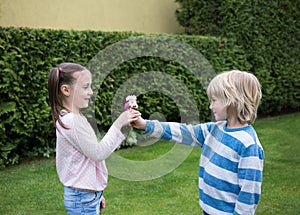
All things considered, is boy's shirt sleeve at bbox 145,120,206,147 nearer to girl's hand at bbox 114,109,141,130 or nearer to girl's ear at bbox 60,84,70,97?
girl's hand at bbox 114,109,141,130

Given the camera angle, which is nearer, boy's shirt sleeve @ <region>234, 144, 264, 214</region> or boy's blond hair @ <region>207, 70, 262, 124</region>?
boy's shirt sleeve @ <region>234, 144, 264, 214</region>

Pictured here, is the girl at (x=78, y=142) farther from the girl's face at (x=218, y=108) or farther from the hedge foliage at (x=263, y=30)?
the hedge foliage at (x=263, y=30)

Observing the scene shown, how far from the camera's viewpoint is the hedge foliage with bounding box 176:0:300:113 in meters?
10.3

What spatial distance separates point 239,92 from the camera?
2277 millimetres

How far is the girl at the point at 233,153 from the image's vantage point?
218 cm

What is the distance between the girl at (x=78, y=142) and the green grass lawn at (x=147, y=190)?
186cm

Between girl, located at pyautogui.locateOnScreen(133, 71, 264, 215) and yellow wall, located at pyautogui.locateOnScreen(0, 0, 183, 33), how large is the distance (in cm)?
562

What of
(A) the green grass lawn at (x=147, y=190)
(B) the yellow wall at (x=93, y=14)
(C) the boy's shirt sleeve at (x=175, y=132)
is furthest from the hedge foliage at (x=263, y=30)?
(C) the boy's shirt sleeve at (x=175, y=132)

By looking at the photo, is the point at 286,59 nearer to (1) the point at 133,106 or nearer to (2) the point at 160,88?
(2) the point at 160,88

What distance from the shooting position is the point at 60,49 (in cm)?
657

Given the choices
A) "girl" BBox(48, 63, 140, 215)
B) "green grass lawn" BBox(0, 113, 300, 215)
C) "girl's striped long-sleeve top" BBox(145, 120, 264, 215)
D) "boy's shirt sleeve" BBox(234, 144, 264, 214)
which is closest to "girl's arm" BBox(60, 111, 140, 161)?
"girl" BBox(48, 63, 140, 215)

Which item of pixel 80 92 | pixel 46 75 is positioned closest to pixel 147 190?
pixel 46 75

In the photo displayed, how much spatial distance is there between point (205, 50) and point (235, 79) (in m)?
7.21

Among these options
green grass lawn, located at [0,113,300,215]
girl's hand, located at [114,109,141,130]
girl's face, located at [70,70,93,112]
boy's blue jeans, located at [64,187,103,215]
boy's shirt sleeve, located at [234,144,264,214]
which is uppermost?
girl's face, located at [70,70,93,112]
